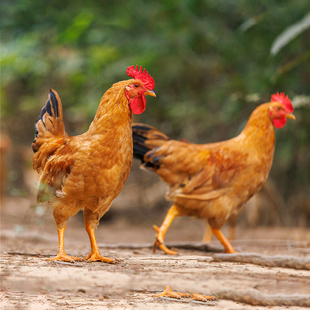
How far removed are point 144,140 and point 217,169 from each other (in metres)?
1.07

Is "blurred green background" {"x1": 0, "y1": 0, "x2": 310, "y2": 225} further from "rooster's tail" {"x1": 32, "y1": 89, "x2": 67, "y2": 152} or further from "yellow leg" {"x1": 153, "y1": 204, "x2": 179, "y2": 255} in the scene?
"rooster's tail" {"x1": 32, "y1": 89, "x2": 67, "y2": 152}

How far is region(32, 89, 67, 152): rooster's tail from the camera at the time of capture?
3410 mm

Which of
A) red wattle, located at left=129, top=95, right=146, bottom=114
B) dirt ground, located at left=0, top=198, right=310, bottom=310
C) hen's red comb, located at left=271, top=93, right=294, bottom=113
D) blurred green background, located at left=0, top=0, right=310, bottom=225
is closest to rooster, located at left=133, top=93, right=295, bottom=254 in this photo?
hen's red comb, located at left=271, top=93, right=294, bottom=113

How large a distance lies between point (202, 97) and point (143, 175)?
2971mm

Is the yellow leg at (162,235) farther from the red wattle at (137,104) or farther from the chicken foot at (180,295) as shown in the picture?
the red wattle at (137,104)

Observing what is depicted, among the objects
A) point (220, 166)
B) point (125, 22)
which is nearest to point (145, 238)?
point (220, 166)

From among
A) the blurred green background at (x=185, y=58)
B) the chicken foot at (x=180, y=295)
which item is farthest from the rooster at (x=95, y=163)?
the blurred green background at (x=185, y=58)

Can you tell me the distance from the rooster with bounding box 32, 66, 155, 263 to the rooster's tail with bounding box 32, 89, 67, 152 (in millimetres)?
260

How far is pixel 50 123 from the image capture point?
348 cm

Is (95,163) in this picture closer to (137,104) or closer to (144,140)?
(137,104)

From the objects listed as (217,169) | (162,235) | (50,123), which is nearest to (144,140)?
(217,169)

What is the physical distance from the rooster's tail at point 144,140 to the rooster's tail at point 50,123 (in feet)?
4.61

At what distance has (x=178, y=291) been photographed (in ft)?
9.06

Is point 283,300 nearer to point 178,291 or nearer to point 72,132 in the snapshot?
point 178,291
